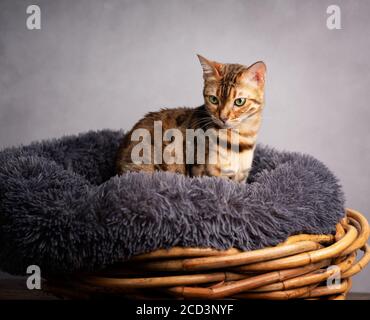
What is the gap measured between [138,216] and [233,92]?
50cm

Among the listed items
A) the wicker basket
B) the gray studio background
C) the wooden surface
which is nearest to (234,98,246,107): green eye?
the wicker basket

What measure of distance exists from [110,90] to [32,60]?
327 millimetres

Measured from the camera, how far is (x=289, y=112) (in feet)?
6.42

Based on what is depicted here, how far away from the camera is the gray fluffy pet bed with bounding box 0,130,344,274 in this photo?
1005 mm

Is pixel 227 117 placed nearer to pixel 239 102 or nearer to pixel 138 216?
pixel 239 102

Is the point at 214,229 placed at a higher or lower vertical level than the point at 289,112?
lower

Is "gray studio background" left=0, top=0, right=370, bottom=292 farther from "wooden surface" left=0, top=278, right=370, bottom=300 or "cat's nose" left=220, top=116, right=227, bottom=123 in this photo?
"cat's nose" left=220, top=116, right=227, bottom=123

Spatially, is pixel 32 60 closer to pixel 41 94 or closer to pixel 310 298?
pixel 41 94

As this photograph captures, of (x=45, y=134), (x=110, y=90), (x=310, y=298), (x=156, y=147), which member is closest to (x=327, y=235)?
(x=310, y=298)

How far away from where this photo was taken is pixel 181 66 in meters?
1.97

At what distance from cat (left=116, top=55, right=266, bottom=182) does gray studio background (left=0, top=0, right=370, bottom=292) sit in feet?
1.70

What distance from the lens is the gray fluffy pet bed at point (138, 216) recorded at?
1.00m

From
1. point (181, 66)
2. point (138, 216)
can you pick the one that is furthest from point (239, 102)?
point (181, 66)

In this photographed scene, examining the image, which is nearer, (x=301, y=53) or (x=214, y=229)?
(x=214, y=229)
